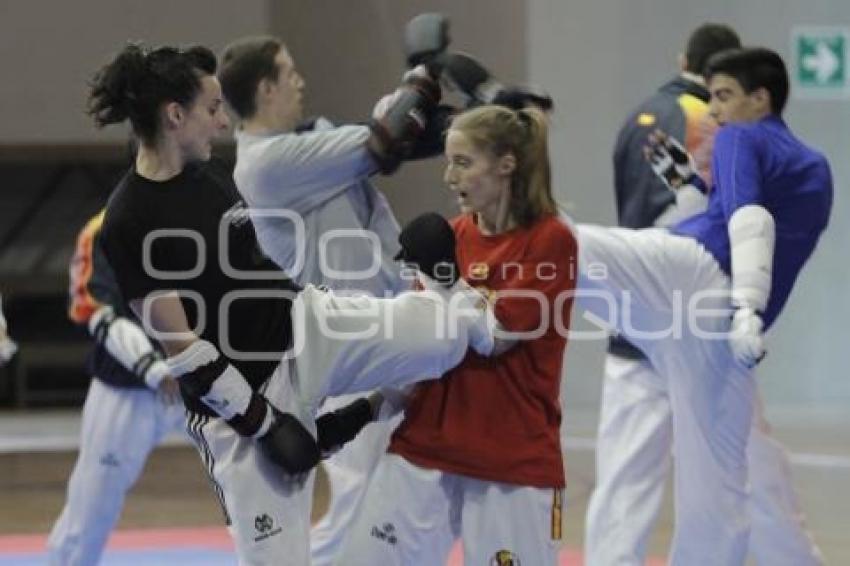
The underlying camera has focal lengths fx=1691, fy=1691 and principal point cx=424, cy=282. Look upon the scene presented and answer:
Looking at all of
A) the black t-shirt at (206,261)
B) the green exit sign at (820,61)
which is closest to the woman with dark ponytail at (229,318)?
the black t-shirt at (206,261)

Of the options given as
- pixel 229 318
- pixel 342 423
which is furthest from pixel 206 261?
pixel 342 423

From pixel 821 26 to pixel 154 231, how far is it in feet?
27.1

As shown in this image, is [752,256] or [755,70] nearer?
[752,256]

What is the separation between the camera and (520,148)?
13.7ft

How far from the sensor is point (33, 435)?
11.9 meters

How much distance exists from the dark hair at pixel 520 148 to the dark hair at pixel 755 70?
3.49 ft

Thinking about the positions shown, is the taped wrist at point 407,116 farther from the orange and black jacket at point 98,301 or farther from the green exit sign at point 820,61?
the green exit sign at point 820,61

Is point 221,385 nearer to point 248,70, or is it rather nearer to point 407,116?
point 407,116

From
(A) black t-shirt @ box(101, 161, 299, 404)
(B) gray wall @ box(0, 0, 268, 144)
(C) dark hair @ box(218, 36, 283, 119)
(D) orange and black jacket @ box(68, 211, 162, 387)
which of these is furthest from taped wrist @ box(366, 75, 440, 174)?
(B) gray wall @ box(0, 0, 268, 144)

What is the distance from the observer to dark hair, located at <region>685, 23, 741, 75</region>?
5.80 metres

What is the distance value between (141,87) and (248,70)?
1.33m

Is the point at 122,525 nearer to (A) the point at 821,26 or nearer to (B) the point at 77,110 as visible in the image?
(B) the point at 77,110

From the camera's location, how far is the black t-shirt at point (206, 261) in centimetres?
385

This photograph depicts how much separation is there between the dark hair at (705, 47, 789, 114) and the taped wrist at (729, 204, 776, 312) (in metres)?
0.47
